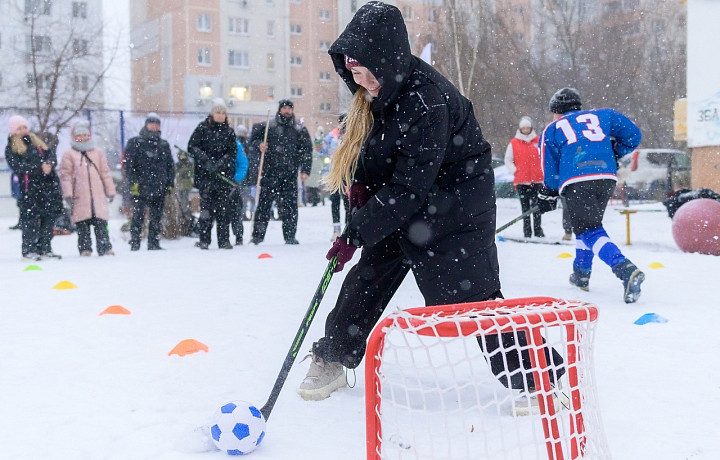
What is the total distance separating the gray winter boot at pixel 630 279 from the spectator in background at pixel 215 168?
17.9 feet

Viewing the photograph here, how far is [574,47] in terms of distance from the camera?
73.5 ft

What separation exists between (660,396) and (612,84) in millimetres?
21227

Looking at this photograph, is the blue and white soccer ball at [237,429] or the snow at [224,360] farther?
the snow at [224,360]

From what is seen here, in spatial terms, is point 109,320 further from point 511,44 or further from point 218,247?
point 511,44

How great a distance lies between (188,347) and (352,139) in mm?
1699

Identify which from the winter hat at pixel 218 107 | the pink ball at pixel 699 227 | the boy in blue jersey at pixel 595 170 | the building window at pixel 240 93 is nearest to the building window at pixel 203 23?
the building window at pixel 240 93

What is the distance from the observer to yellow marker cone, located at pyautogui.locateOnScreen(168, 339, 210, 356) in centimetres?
397

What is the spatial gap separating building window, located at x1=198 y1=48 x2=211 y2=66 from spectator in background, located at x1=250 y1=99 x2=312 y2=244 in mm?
37172

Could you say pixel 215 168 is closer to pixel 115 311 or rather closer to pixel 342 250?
pixel 115 311

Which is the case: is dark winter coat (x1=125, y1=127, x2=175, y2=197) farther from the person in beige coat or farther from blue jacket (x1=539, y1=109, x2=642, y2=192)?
blue jacket (x1=539, y1=109, x2=642, y2=192)

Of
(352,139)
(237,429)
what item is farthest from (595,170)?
(237,429)

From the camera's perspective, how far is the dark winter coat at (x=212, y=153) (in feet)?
30.4

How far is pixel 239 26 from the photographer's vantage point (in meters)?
46.3

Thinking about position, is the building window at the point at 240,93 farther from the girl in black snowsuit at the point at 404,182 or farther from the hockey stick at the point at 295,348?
the hockey stick at the point at 295,348
